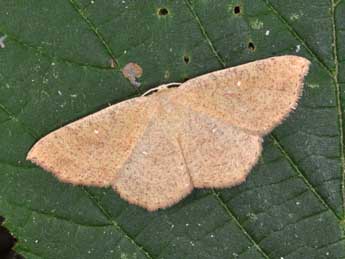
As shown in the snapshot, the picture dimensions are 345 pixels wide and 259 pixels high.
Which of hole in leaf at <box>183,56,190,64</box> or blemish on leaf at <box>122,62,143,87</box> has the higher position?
blemish on leaf at <box>122,62,143,87</box>

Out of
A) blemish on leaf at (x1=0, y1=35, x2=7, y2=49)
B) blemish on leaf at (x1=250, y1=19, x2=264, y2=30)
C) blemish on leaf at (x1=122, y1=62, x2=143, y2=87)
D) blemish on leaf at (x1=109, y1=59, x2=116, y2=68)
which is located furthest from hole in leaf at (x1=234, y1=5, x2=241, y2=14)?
blemish on leaf at (x1=0, y1=35, x2=7, y2=49)

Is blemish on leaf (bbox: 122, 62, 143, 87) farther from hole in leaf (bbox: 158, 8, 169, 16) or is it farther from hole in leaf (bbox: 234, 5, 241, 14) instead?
hole in leaf (bbox: 234, 5, 241, 14)

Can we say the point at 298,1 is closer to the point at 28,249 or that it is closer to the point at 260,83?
the point at 260,83

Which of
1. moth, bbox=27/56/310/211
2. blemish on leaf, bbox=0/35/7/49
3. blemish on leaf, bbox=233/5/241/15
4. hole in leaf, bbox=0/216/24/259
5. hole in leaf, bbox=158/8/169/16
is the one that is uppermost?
blemish on leaf, bbox=0/35/7/49

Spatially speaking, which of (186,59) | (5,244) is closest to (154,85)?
(186,59)

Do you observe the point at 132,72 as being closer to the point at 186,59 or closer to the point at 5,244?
the point at 186,59
